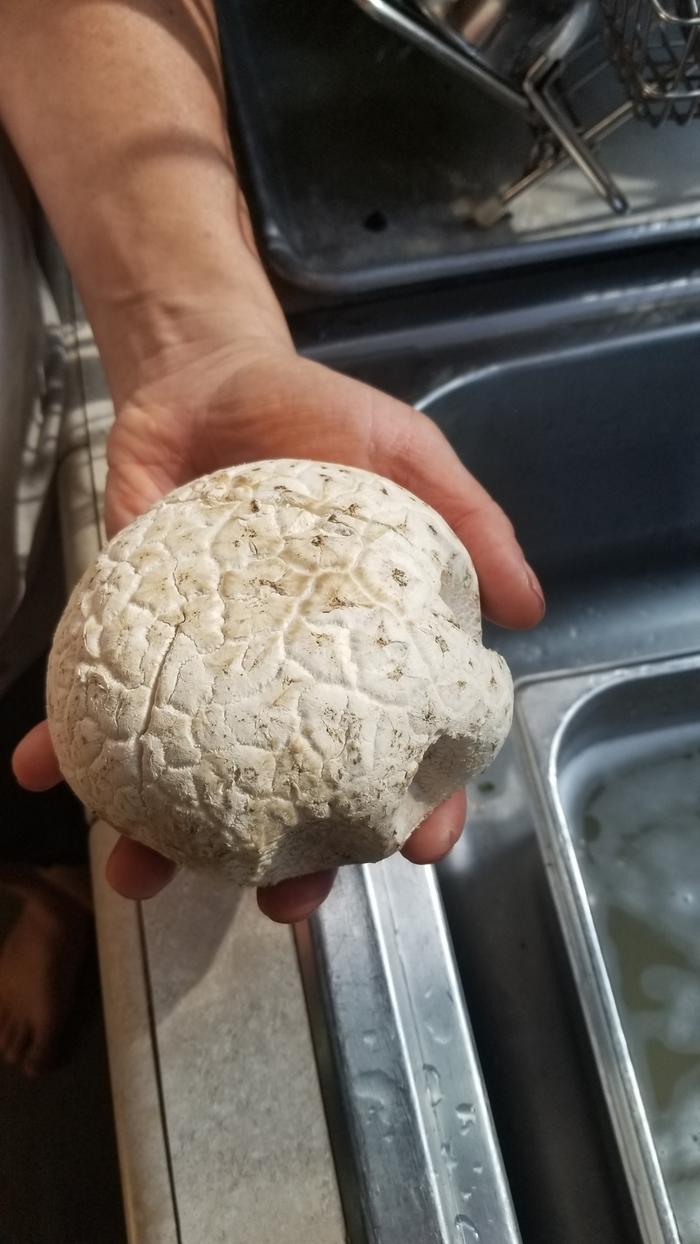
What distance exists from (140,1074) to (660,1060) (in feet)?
1.38

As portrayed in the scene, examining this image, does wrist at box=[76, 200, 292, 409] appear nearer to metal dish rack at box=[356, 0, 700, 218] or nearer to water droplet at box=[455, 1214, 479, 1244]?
metal dish rack at box=[356, 0, 700, 218]

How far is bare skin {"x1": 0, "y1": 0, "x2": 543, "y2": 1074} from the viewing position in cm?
77

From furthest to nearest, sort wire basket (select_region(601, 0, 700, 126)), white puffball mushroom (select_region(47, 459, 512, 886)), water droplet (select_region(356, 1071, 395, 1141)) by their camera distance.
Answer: wire basket (select_region(601, 0, 700, 126)) < water droplet (select_region(356, 1071, 395, 1141)) < white puffball mushroom (select_region(47, 459, 512, 886))

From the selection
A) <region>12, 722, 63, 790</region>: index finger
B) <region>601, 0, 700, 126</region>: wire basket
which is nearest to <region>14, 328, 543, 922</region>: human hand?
<region>12, 722, 63, 790</region>: index finger

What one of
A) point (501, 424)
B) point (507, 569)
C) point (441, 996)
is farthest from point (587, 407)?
point (441, 996)

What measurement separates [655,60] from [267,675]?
0.72 m

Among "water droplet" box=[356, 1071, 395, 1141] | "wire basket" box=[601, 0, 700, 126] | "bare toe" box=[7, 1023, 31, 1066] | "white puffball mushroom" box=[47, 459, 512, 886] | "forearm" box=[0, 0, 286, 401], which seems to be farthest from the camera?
"bare toe" box=[7, 1023, 31, 1066]

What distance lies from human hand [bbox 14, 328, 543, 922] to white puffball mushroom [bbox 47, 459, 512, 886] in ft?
0.33

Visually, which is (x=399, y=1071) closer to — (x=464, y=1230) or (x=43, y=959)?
(x=464, y=1230)

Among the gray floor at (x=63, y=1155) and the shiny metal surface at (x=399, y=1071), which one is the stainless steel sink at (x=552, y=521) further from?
the gray floor at (x=63, y=1155)

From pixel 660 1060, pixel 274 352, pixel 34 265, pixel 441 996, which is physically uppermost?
pixel 34 265

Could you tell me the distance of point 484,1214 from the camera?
23.5 inches

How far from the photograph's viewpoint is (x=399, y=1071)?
1.99ft

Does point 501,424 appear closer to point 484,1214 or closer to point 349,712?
point 349,712
